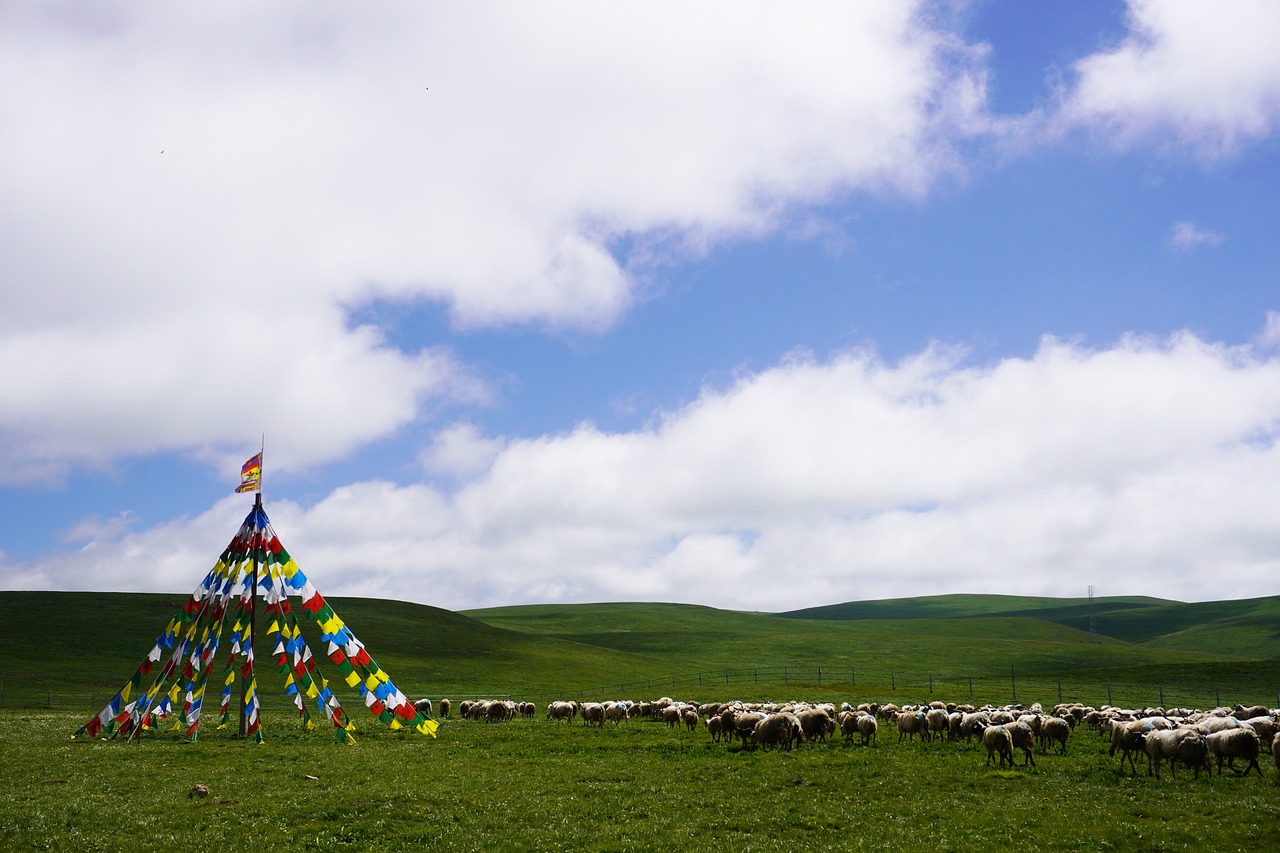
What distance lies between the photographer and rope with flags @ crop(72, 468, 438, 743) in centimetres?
3531

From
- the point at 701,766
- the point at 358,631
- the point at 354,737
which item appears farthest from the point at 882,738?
the point at 358,631

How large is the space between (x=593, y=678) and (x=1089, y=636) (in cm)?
12133

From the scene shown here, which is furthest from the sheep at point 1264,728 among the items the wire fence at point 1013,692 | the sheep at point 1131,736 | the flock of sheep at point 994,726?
the wire fence at point 1013,692

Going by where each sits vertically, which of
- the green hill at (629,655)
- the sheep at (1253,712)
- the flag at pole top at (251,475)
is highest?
the flag at pole top at (251,475)

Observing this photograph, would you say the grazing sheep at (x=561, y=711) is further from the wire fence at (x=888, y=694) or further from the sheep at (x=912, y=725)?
the sheep at (x=912, y=725)

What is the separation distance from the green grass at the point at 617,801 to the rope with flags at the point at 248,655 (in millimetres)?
5000

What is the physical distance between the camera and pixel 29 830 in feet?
60.1

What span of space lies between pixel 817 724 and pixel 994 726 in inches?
300

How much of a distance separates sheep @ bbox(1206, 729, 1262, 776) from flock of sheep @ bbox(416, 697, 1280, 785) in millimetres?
23

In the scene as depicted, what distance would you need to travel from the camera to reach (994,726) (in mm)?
25688

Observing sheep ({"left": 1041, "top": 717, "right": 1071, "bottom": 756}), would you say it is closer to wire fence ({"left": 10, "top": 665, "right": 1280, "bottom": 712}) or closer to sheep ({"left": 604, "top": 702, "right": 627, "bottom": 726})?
sheep ({"left": 604, "top": 702, "right": 627, "bottom": 726})

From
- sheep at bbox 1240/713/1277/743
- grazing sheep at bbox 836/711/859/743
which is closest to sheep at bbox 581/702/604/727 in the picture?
grazing sheep at bbox 836/711/859/743

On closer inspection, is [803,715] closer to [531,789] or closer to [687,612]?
[531,789]

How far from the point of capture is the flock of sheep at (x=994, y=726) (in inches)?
909
